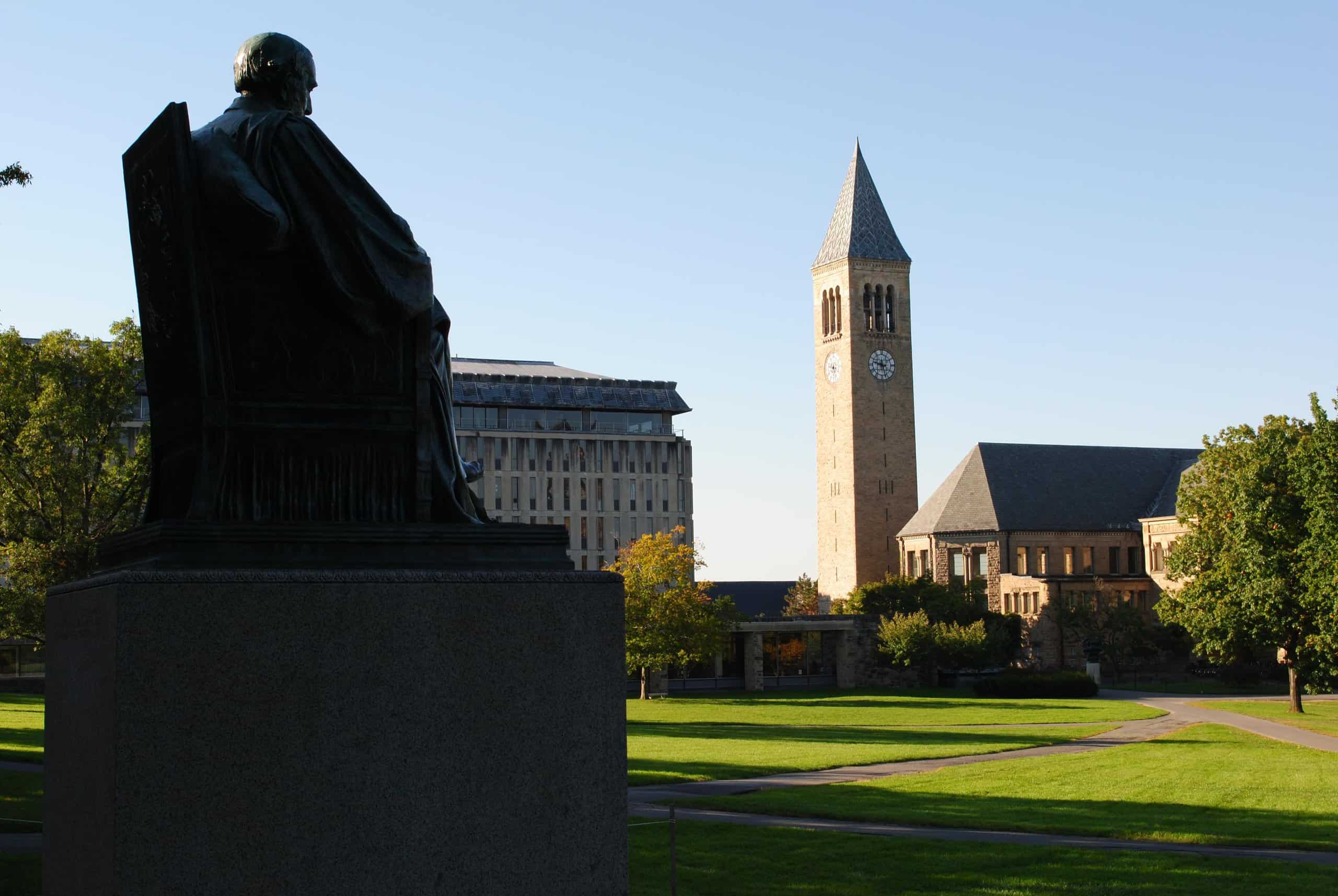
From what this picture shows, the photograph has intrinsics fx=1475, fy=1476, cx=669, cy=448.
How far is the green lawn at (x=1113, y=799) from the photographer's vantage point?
18641 millimetres

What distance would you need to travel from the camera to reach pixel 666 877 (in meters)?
14.4

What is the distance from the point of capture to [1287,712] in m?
54.6

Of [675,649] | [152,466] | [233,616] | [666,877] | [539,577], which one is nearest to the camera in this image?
[233,616]

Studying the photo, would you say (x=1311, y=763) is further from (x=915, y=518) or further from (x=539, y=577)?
(x=915, y=518)

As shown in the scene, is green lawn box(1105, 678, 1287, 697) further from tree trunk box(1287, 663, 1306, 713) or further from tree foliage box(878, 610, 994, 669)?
tree trunk box(1287, 663, 1306, 713)

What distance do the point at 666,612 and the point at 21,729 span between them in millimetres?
31981

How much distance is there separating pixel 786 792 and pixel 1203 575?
125 ft

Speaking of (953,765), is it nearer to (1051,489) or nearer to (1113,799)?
(1113,799)

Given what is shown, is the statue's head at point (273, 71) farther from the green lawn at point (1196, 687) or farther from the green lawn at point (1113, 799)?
the green lawn at point (1196, 687)

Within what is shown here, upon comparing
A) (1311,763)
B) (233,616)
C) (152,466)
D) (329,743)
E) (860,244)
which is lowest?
(1311,763)

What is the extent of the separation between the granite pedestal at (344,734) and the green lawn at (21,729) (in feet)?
35.5

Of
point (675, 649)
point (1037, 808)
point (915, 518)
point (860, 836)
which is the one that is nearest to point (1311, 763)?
point (1037, 808)

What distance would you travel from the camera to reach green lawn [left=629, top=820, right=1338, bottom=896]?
44.9ft

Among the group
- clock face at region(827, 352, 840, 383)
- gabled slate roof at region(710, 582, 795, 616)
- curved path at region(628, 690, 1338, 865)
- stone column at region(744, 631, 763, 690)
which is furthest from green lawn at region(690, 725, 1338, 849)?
gabled slate roof at region(710, 582, 795, 616)
